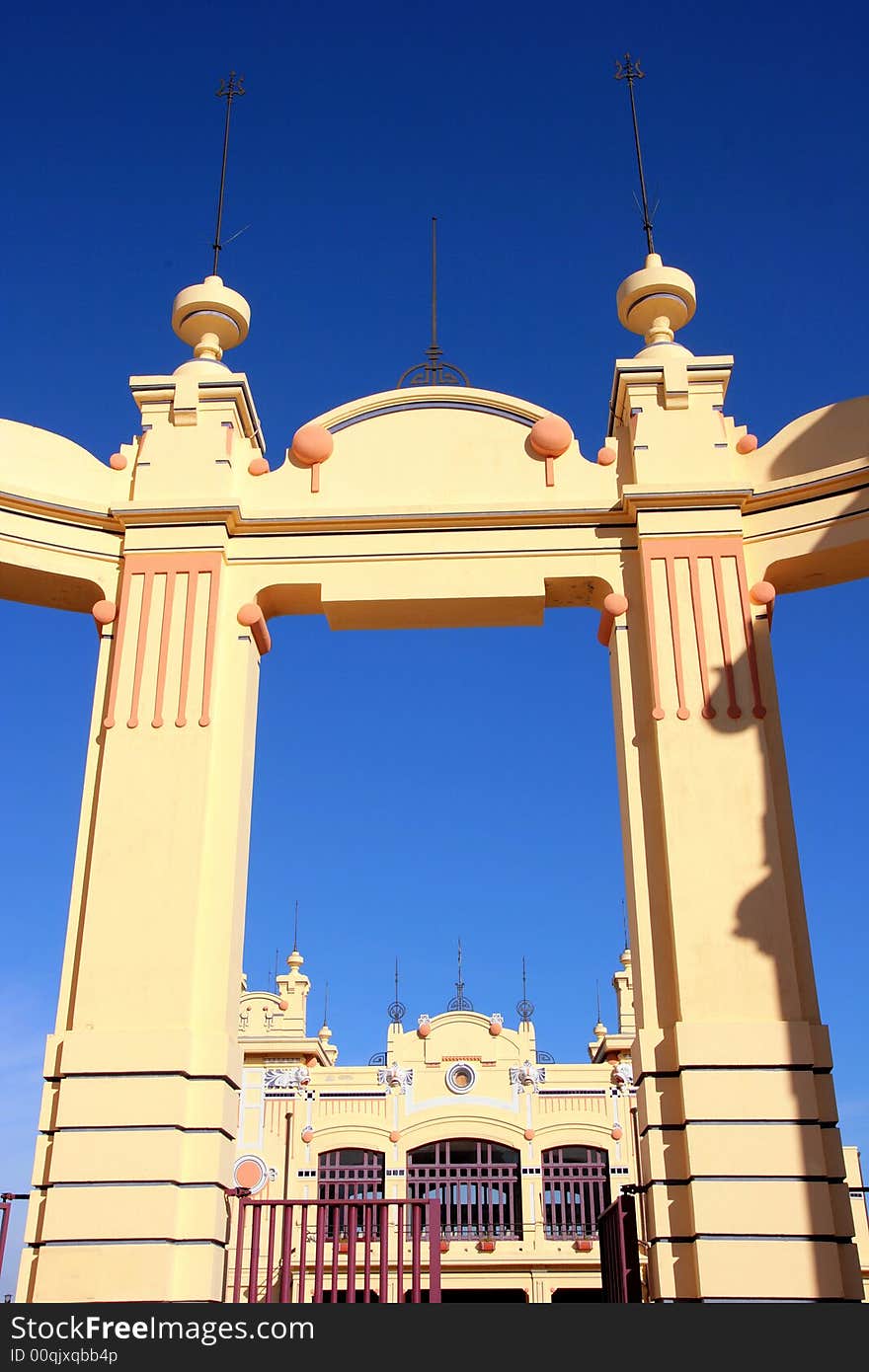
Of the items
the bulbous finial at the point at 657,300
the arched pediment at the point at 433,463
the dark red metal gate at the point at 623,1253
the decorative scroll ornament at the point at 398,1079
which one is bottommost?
the dark red metal gate at the point at 623,1253

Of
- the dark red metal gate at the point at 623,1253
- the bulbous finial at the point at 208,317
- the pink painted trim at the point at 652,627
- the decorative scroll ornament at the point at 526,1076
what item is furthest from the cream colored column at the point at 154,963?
the decorative scroll ornament at the point at 526,1076

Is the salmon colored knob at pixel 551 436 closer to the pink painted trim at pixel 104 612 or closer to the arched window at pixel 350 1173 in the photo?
the pink painted trim at pixel 104 612

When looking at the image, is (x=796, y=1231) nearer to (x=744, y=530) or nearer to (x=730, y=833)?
(x=730, y=833)

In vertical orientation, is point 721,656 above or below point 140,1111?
above

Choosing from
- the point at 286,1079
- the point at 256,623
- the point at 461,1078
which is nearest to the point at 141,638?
the point at 256,623

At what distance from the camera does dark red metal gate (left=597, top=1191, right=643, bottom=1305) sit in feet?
21.6

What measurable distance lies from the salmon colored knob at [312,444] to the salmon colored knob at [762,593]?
113 inches

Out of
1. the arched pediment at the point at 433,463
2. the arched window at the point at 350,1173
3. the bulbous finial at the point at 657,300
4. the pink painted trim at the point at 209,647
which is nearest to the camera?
the pink painted trim at the point at 209,647

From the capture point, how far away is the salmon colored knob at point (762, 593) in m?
7.52

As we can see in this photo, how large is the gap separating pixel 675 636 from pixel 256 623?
260 centimetres

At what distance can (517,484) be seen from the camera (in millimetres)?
8062

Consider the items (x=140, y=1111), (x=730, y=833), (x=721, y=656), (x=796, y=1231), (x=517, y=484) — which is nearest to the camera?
(x=796, y=1231)
